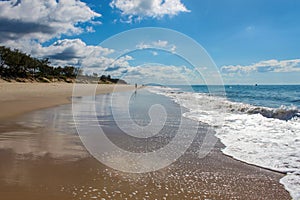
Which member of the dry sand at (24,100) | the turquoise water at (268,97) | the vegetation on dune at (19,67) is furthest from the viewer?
the vegetation on dune at (19,67)

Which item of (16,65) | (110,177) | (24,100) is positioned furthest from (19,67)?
(110,177)

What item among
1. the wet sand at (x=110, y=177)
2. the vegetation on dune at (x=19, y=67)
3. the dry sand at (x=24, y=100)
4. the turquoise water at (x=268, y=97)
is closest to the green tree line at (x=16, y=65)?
the vegetation on dune at (x=19, y=67)

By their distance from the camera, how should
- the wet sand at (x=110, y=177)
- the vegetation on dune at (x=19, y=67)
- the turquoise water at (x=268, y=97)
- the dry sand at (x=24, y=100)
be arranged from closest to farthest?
the wet sand at (x=110, y=177)
the dry sand at (x=24, y=100)
the turquoise water at (x=268, y=97)
the vegetation on dune at (x=19, y=67)

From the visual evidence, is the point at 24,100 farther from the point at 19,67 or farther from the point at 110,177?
the point at 19,67

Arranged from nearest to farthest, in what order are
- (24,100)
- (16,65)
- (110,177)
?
1. (110,177)
2. (24,100)
3. (16,65)

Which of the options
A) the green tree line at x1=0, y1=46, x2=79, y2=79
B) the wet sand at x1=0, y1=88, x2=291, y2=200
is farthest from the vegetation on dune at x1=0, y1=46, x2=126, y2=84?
the wet sand at x1=0, y1=88, x2=291, y2=200

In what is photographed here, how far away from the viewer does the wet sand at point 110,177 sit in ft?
13.9

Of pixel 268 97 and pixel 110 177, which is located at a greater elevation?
pixel 268 97

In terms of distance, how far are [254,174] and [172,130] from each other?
478 centimetres

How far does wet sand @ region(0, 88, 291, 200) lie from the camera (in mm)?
4230

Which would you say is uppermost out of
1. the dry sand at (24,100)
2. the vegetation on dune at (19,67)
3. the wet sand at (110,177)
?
the vegetation on dune at (19,67)

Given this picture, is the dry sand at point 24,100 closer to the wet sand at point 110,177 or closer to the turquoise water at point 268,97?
the wet sand at point 110,177

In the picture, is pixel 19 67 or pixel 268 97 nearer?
pixel 268 97

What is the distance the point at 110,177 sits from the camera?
493 cm
